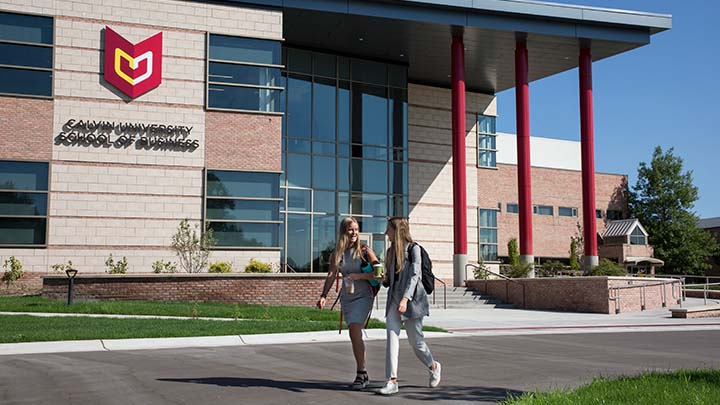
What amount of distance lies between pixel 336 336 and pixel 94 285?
10.9 m

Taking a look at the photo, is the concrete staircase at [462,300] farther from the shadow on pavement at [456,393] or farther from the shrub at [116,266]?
the shadow on pavement at [456,393]

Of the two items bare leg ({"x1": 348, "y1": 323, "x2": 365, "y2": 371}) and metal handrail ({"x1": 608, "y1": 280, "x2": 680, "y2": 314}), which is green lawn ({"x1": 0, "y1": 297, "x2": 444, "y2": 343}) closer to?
bare leg ({"x1": 348, "y1": 323, "x2": 365, "y2": 371})

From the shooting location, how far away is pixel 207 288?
23.6 metres

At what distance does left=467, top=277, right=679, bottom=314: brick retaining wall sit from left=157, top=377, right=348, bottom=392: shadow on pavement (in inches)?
733

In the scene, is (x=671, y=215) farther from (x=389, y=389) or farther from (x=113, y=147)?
(x=389, y=389)

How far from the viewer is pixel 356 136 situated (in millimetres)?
35375

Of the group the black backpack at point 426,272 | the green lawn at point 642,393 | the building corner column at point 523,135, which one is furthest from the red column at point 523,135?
the black backpack at point 426,272

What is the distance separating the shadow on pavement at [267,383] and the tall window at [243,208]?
17503 mm

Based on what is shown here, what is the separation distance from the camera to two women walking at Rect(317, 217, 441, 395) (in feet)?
27.3

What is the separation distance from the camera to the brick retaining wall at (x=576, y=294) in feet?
83.9

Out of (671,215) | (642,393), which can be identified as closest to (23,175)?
(642,393)

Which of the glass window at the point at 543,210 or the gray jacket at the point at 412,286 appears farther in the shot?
the glass window at the point at 543,210

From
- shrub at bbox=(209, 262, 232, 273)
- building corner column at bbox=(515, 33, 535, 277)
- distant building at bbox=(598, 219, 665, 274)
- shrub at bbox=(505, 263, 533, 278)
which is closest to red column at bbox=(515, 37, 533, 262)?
building corner column at bbox=(515, 33, 535, 277)

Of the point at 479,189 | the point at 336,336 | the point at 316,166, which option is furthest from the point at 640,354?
the point at 479,189
